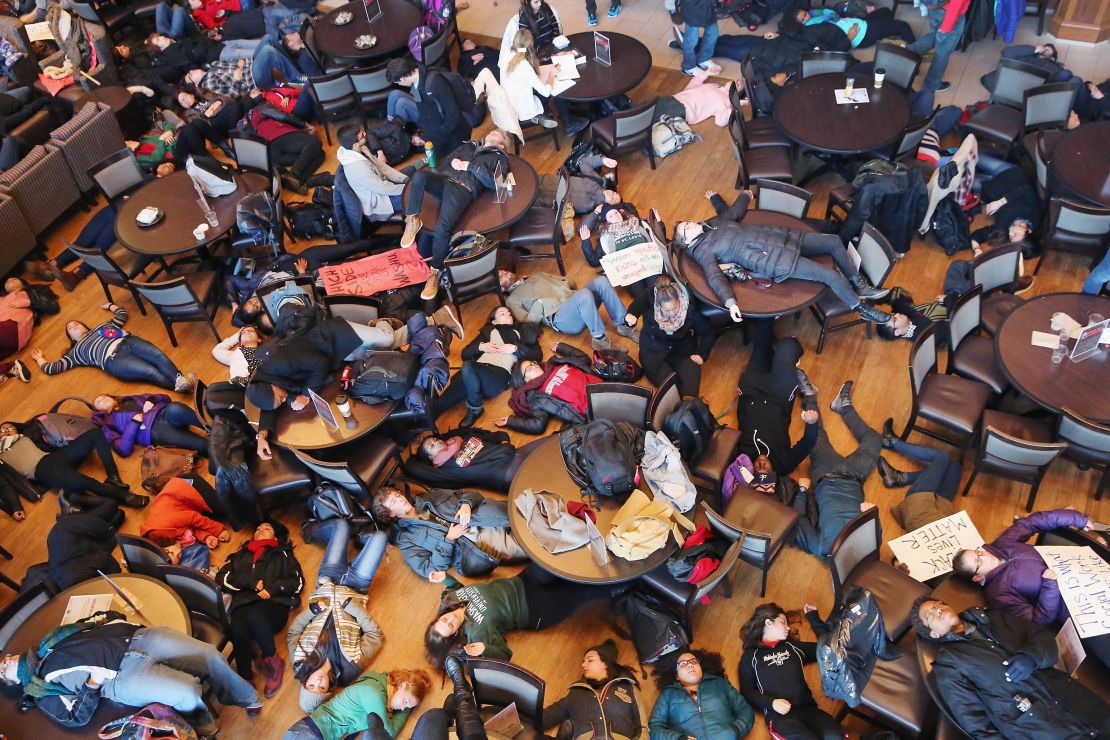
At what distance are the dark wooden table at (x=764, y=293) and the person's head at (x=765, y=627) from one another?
2.20 metres

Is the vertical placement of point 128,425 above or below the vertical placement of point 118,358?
below

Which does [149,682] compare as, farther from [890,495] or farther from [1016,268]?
[1016,268]

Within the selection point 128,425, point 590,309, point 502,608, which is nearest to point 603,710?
point 502,608

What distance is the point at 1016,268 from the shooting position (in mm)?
6715

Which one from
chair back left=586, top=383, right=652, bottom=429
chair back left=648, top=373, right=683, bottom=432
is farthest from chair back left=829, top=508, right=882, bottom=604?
chair back left=586, top=383, right=652, bottom=429

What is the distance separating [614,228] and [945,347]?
9.66 feet

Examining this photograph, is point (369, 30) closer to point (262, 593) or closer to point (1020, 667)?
point (262, 593)

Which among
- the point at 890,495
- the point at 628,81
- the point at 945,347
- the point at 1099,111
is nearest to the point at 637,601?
the point at 890,495

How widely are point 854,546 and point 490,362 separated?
3.17 m

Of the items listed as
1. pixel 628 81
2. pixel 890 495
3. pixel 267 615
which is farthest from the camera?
pixel 628 81

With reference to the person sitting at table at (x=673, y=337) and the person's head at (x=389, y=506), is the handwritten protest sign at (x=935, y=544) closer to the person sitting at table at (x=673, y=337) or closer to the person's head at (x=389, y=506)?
the person sitting at table at (x=673, y=337)

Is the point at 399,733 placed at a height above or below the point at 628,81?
below

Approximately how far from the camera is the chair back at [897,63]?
8258mm

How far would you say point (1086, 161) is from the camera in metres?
7.27
